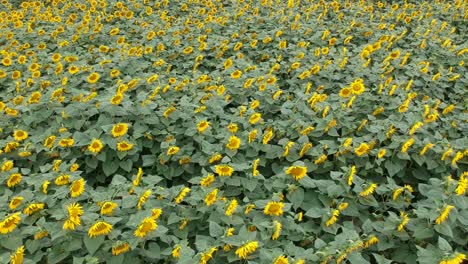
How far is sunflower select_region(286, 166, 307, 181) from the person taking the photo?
9.45ft

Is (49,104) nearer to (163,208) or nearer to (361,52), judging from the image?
(163,208)

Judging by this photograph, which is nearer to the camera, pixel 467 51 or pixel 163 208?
pixel 163 208

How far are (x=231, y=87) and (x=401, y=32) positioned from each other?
2.86 m

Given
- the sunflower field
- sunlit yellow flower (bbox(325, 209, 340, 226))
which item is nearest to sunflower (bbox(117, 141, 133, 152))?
the sunflower field

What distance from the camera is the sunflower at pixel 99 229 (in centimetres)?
237

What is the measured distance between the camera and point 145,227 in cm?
237

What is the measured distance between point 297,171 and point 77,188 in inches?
55.2

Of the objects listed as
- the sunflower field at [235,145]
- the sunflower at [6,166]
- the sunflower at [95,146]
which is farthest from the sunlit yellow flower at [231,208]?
the sunflower at [6,166]

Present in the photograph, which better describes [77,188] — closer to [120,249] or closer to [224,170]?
[120,249]

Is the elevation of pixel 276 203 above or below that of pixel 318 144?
above

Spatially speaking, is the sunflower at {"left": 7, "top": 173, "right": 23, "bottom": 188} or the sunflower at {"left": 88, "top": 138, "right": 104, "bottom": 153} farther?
the sunflower at {"left": 88, "top": 138, "right": 104, "bottom": 153}

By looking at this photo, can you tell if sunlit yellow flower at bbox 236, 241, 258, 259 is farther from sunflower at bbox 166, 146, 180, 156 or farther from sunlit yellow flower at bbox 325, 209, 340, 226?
sunflower at bbox 166, 146, 180, 156

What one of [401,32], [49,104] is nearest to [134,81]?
[49,104]

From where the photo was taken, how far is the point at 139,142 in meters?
3.62
